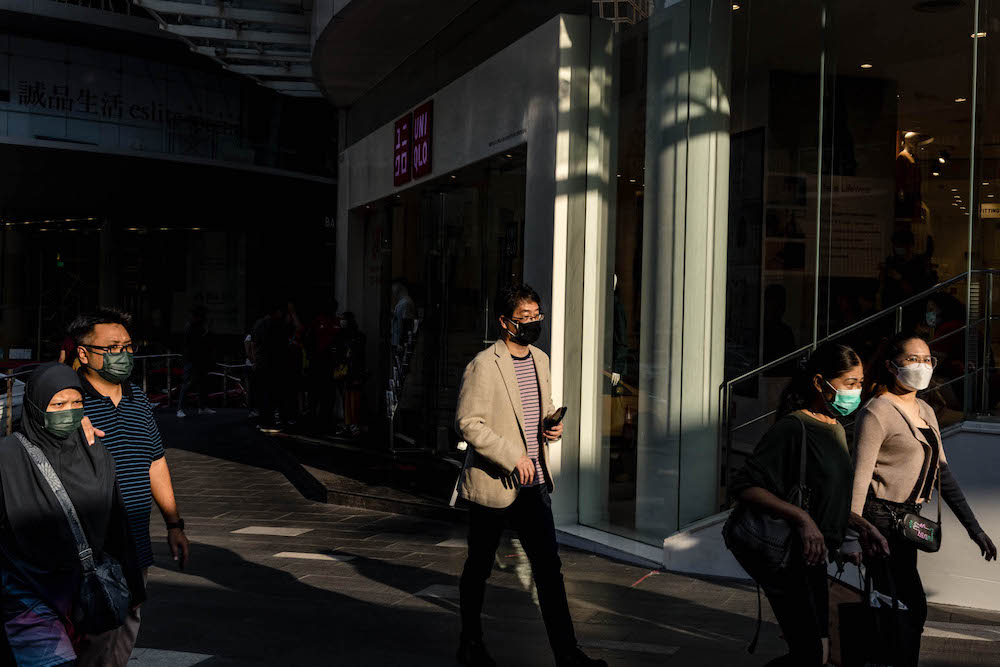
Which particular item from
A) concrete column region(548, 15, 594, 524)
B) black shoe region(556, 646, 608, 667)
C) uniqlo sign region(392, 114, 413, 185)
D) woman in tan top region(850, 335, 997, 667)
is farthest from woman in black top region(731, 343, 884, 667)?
uniqlo sign region(392, 114, 413, 185)

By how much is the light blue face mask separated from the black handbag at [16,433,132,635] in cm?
251

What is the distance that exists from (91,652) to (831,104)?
611cm

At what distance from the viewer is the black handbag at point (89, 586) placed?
357cm

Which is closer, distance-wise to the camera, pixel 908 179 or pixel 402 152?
pixel 908 179

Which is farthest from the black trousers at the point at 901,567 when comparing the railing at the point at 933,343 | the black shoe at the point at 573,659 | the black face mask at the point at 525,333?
the railing at the point at 933,343

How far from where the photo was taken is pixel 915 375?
4.62m

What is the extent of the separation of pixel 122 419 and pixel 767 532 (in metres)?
2.31

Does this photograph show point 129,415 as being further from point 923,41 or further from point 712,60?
point 923,41

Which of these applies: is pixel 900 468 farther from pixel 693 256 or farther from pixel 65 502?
pixel 693 256

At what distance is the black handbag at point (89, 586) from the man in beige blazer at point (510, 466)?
1.81 metres

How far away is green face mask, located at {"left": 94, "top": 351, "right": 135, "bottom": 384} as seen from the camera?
409cm

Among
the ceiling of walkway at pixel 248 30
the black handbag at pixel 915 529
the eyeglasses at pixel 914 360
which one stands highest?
the ceiling of walkway at pixel 248 30

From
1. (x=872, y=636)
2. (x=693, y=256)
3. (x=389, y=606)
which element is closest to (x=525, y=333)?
(x=872, y=636)

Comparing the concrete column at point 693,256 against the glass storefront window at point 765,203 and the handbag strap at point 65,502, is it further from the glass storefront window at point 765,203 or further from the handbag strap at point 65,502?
the handbag strap at point 65,502
